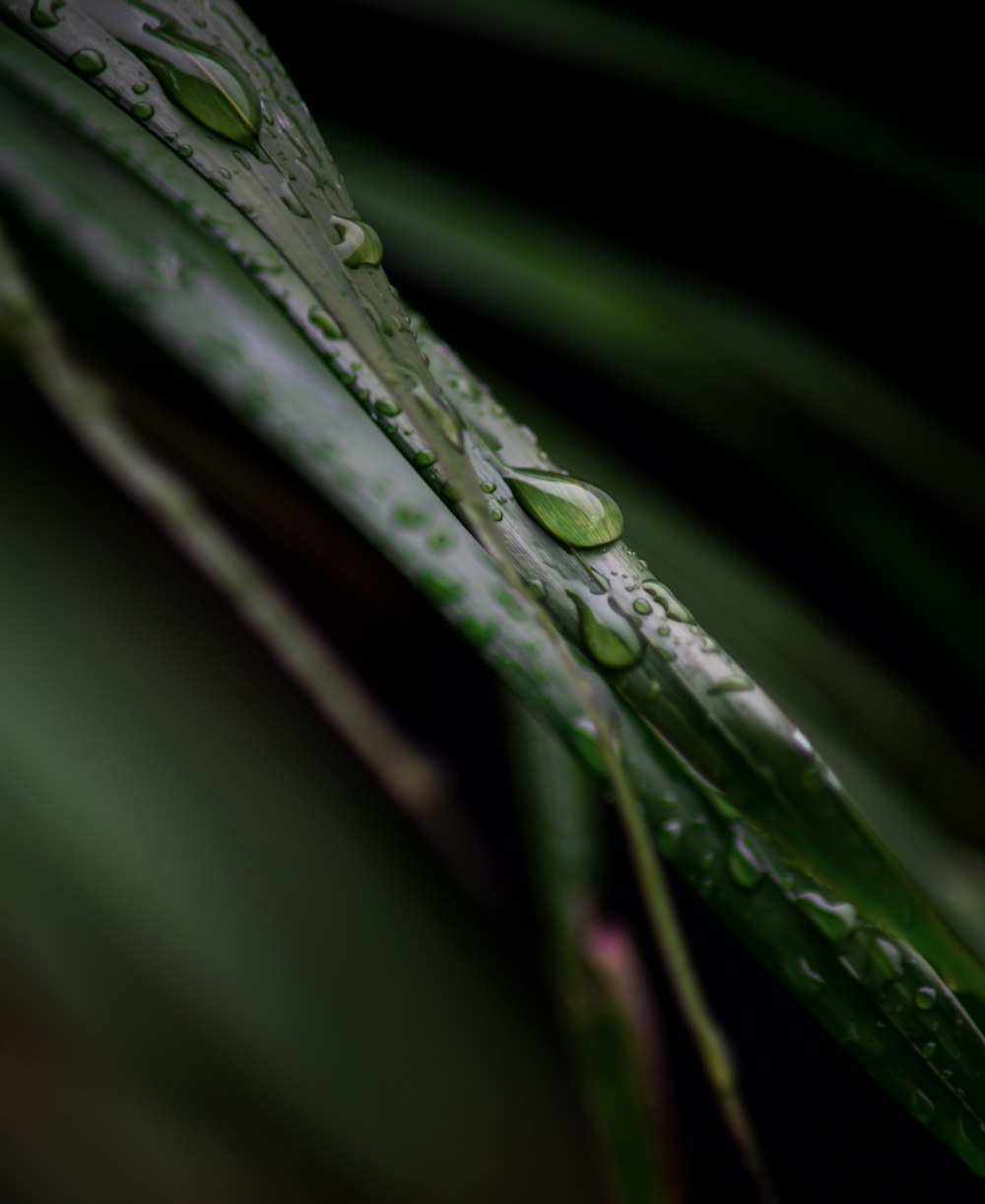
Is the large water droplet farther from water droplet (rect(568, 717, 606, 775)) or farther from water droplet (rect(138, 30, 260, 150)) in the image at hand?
water droplet (rect(568, 717, 606, 775))

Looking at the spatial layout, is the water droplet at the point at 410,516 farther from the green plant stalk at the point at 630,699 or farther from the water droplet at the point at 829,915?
the water droplet at the point at 829,915

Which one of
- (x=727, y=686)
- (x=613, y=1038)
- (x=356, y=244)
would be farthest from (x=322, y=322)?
(x=613, y=1038)

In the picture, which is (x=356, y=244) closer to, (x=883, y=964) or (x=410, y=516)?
(x=410, y=516)

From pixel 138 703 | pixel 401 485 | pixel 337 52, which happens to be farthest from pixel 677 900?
pixel 337 52

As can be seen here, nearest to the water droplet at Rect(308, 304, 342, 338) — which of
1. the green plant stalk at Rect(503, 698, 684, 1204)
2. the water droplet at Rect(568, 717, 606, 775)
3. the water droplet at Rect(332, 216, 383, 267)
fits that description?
the water droplet at Rect(332, 216, 383, 267)

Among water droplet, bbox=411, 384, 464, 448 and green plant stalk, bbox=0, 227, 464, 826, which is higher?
water droplet, bbox=411, 384, 464, 448

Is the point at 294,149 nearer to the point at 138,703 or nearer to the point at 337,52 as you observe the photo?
the point at 138,703
